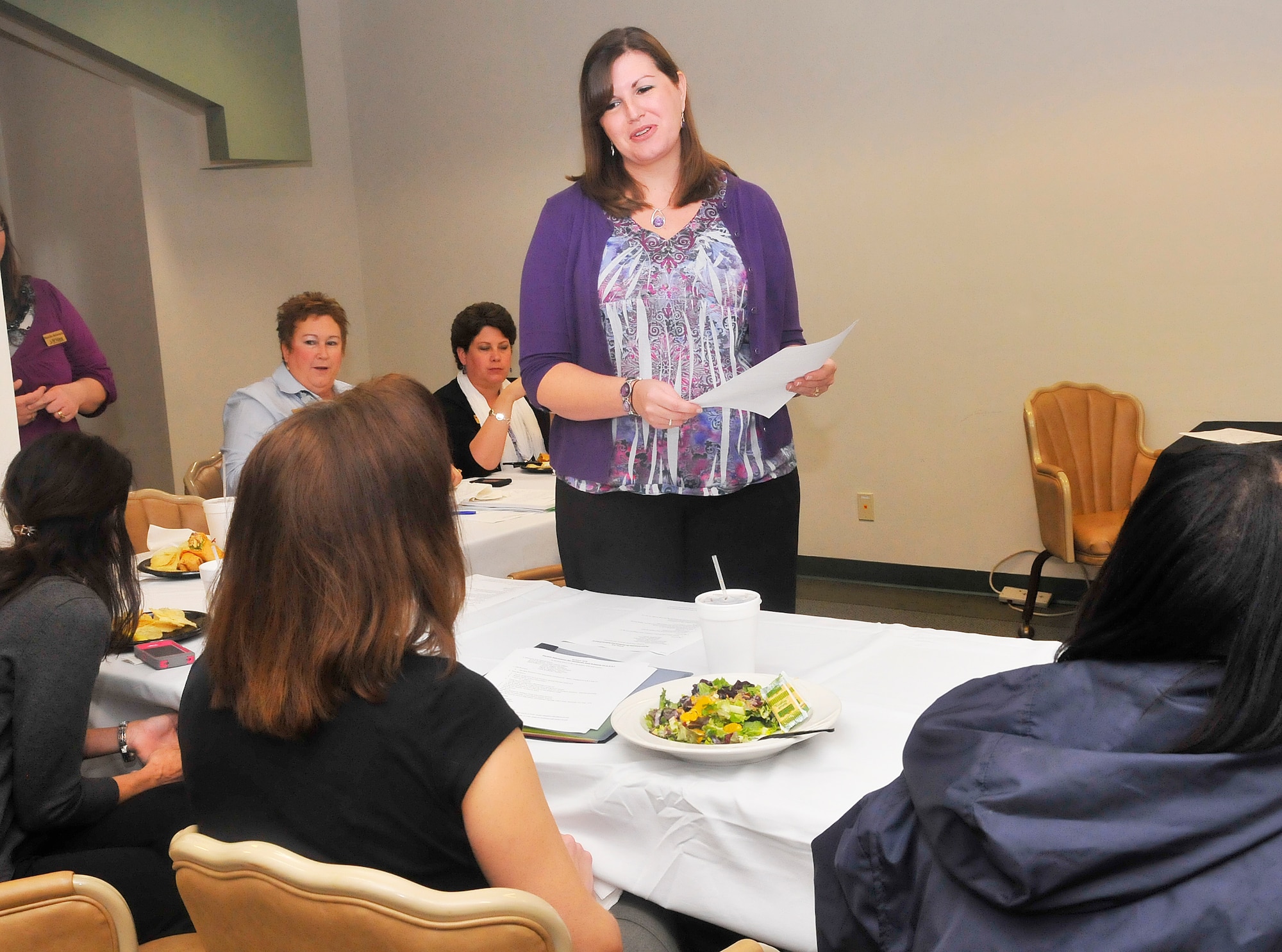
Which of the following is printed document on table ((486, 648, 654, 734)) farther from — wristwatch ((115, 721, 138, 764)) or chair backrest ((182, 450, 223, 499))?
chair backrest ((182, 450, 223, 499))

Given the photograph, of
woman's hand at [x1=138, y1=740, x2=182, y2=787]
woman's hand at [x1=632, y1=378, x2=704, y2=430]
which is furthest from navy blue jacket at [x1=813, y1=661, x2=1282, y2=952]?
woman's hand at [x1=138, y1=740, x2=182, y2=787]

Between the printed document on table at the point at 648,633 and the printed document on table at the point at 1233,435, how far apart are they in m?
2.38

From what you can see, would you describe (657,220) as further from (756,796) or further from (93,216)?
(93,216)

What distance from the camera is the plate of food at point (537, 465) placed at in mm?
3924

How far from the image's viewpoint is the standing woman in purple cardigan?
179 cm

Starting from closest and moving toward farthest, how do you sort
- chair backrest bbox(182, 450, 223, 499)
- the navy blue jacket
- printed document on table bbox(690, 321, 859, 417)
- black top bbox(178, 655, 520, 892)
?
1. the navy blue jacket
2. black top bbox(178, 655, 520, 892)
3. printed document on table bbox(690, 321, 859, 417)
4. chair backrest bbox(182, 450, 223, 499)

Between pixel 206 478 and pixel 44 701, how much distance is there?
2.20 meters

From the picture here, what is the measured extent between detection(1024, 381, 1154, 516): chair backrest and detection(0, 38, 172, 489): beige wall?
4203mm

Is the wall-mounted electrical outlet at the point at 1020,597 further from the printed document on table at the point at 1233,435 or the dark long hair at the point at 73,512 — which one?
the dark long hair at the point at 73,512

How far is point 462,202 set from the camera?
19.6ft

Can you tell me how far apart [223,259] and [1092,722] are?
553 centimetres

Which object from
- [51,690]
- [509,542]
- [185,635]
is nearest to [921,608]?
[509,542]

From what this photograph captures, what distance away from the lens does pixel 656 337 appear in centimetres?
182

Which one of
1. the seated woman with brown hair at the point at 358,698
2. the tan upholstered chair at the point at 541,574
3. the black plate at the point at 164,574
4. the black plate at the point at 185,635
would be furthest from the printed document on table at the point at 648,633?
the black plate at the point at 164,574
